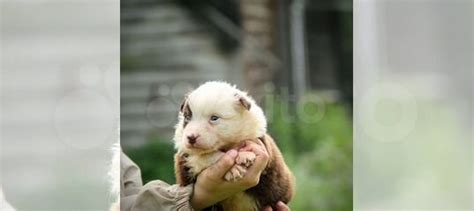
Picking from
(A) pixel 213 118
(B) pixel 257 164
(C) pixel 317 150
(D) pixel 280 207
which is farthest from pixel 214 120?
(C) pixel 317 150

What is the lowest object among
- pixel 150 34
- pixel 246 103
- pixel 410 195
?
pixel 410 195

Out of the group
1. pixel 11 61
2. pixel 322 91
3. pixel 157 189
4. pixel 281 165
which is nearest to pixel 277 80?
pixel 322 91

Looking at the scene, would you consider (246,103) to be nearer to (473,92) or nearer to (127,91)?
(127,91)

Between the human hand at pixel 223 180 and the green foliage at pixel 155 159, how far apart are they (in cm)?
5

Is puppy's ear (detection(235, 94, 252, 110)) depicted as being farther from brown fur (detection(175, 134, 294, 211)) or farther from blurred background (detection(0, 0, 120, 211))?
blurred background (detection(0, 0, 120, 211))

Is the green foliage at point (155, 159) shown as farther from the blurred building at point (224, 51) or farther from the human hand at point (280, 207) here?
the human hand at point (280, 207)

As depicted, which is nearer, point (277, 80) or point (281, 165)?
point (281, 165)

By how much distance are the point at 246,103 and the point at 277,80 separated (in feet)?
0.75

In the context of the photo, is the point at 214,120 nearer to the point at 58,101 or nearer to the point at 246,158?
the point at 246,158

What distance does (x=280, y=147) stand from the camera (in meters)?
1.32

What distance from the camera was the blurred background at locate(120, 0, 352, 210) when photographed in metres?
1.34

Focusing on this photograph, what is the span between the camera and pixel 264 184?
1.27 metres

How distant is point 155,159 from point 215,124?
0.15 m

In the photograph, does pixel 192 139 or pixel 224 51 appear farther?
pixel 224 51
